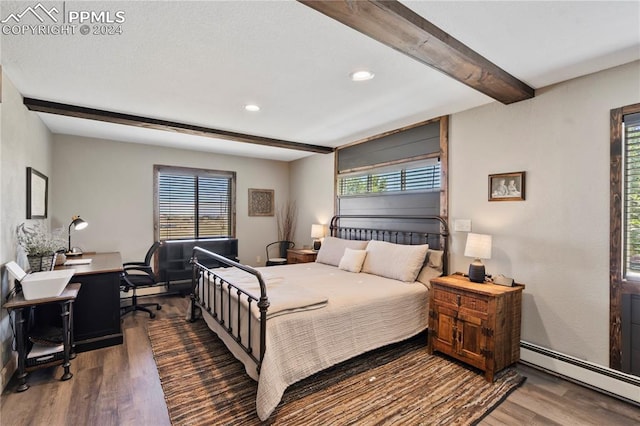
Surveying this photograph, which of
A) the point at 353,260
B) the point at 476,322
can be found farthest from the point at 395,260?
the point at 476,322

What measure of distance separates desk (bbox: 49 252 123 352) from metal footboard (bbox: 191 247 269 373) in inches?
31.8

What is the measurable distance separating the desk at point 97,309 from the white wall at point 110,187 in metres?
1.63

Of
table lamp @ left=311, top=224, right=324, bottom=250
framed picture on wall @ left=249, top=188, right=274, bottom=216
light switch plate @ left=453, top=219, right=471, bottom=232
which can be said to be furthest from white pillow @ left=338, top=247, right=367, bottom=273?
framed picture on wall @ left=249, top=188, right=274, bottom=216

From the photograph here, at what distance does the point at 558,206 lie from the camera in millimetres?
2539

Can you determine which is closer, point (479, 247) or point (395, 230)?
point (479, 247)

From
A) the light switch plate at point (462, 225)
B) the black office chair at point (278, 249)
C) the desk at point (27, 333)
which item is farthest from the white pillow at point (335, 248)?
the desk at point (27, 333)

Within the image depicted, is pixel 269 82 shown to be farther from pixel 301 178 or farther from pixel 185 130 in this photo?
pixel 301 178

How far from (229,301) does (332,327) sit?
0.93 metres

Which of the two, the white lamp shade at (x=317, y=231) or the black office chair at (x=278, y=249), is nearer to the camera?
the white lamp shade at (x=317, y=231)

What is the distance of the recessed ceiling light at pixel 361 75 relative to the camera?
7.81ft

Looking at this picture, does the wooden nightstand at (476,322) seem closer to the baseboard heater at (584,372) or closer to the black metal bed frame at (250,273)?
the baseboard heater at (584,372)

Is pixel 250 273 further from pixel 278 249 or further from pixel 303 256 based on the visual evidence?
pixel 278 249

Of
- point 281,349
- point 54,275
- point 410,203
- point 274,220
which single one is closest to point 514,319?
point 410,203

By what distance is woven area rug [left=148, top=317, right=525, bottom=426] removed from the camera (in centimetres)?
197
